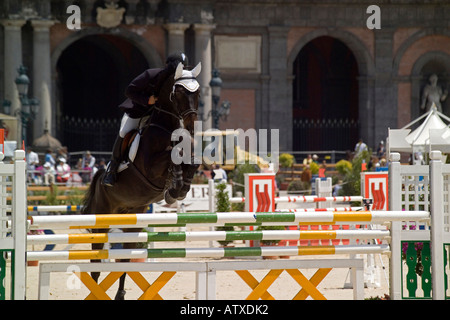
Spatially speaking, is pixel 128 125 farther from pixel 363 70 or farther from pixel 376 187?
pixel 363 70

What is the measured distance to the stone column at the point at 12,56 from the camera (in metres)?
33.2

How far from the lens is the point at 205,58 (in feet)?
116

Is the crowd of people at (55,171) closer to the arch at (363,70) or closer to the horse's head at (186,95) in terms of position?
the arch at (363,70)

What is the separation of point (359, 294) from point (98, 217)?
2376 mm

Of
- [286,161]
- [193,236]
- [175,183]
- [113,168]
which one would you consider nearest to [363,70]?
[286,161]

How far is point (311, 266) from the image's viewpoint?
8.23 m

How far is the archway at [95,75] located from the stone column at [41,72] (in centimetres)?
374

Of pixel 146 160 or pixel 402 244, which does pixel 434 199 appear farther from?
pixel 146 160

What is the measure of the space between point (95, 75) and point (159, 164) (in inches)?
1186

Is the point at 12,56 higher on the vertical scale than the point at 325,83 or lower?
higher

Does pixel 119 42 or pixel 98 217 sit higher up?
pixel 119 42

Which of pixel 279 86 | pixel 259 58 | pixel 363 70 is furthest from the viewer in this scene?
pixel 363 70

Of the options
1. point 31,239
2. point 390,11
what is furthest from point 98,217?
point 390,11
